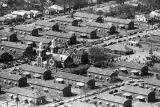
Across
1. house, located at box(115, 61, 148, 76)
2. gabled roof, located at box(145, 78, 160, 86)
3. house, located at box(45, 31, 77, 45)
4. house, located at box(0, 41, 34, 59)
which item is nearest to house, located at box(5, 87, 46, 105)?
gabled roof, located at box(145, 78, 160, 86)

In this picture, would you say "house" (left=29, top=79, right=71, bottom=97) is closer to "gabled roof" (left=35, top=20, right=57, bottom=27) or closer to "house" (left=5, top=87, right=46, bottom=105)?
"house" (left=5, top=87, right=46, bottom=105)

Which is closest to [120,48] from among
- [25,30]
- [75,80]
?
[75,80]

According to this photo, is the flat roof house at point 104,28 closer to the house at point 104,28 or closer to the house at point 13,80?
the house at point 104,28

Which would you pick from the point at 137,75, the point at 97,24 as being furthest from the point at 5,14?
the point at 137,75

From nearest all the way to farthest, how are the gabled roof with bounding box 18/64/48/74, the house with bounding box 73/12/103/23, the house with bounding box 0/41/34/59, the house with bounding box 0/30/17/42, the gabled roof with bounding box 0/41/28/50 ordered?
1. the gabled roof with bounding box 18/64/48/74
2. the house with bounding box 0/41/34/59
3. the gabled roof with bounding box 0/41/28/50
4. the house with bounding box 0/30/17/42
5. the house with bounding box 73/12/103/23

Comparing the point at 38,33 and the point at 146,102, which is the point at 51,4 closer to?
the point at 38,33
